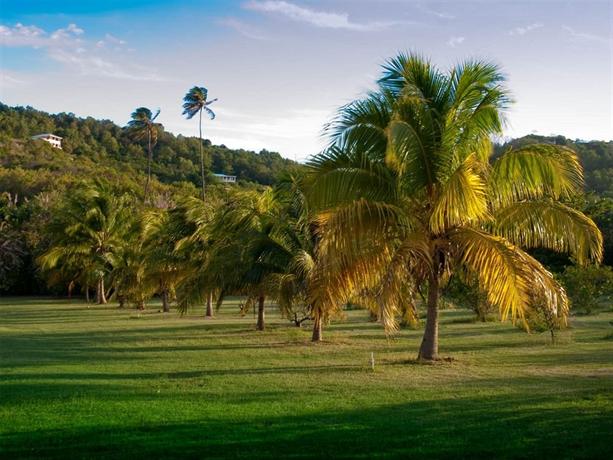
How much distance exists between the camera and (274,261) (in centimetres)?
2109

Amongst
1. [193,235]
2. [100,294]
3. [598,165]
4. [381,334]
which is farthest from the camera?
[598,165]

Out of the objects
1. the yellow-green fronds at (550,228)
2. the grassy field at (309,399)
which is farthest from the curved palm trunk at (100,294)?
the yellow-green fronds at (550,228)

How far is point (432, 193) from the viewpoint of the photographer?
45.6 feet

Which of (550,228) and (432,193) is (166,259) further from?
(550,228)

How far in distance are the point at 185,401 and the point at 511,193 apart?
790cm

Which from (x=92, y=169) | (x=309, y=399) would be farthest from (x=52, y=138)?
(x=309, y=399)

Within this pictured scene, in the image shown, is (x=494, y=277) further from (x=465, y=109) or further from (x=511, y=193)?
(x=465, y=109)

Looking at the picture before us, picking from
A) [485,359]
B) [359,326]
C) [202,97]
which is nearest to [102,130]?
[202,97]

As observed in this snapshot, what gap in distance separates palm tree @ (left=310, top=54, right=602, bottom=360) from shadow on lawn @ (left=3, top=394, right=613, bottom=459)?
11.6 ft

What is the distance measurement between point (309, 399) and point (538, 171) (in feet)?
21.3

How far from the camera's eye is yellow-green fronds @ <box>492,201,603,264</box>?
13.1 m

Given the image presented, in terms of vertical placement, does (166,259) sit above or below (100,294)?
above

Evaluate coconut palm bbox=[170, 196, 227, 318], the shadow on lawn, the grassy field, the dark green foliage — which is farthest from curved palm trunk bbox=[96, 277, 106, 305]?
the shadow on lawn

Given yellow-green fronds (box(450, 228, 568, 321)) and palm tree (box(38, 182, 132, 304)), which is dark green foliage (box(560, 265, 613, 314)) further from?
palm tree (box(38, 182, 132, 304))
